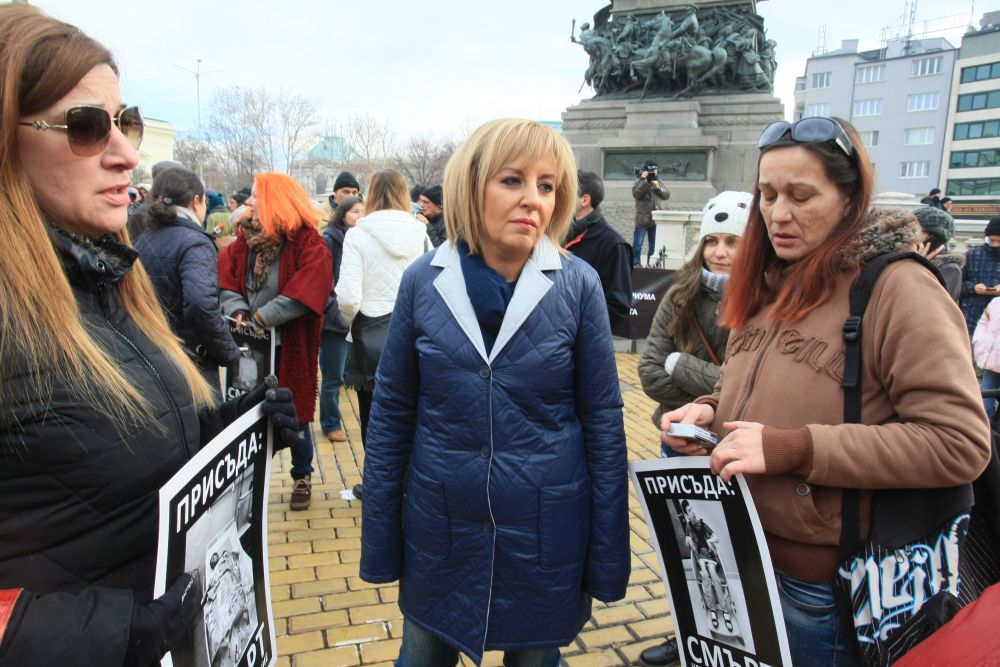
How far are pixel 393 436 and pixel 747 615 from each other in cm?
113

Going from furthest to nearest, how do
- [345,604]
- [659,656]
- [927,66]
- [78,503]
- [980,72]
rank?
[927,66] < [980,72] < [345,604] < [659,656] < [78,503]

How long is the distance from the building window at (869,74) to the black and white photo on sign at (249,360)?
72698 mm

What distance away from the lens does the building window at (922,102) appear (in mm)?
58884

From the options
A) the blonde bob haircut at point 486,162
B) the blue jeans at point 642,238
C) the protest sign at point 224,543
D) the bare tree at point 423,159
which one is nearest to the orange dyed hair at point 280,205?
the blonde bob haircut at point 486,162

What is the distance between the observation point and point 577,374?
6.31 feet

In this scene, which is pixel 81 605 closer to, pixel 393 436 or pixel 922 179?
pixel 393 436

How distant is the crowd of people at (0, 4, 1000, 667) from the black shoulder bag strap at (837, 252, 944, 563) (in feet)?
0.07

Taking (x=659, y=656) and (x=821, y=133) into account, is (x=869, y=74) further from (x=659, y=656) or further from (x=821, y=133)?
(x=821, y=133)

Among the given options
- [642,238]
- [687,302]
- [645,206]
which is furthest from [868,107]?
[687,302]

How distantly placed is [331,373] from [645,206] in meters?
8.19

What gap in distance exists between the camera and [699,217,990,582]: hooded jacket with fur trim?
1390 mm

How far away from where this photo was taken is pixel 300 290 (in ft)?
13.6

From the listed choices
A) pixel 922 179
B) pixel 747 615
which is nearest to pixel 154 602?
pixel 747 615

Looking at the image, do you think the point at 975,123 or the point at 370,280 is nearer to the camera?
the point at 370,280
